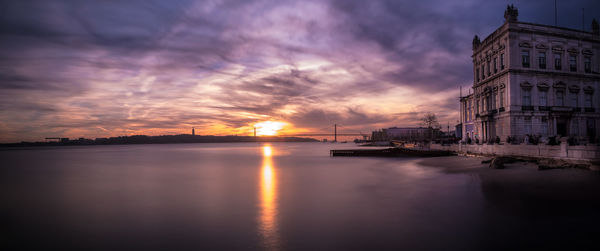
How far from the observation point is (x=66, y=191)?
74.7 feet

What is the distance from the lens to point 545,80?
125 ft

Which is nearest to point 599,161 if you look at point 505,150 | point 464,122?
point 505,150

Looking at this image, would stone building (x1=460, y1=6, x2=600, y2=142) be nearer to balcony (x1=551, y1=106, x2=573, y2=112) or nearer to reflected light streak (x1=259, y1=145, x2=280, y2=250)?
balcony (x1=551, y1=106, x2=573, y2=112)

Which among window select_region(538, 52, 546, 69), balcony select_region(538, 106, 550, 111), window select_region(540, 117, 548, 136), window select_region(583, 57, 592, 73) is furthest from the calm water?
window select_region(583, 57, 592, 73)

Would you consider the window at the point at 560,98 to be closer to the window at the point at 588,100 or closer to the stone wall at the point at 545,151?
the window at the point at 588,100

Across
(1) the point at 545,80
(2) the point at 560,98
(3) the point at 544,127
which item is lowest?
(3) the point at 544,127

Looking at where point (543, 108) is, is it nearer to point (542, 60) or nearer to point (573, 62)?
point (542, 60)

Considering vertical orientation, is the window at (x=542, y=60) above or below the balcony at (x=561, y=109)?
above

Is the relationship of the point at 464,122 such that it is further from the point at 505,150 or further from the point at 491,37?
the point at 505,150

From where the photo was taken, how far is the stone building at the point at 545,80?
37188mm

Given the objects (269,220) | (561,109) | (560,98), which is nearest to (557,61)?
(560,98)

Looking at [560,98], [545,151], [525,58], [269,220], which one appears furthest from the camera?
[560,98]

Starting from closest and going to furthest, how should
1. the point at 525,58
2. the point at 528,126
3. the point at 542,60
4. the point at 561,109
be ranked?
the point at 561,109 → the point at 528,126 → the point at 525,58 → the point at 542,60

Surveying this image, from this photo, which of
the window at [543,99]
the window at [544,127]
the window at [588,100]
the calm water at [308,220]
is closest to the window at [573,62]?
the window at [588,100]
